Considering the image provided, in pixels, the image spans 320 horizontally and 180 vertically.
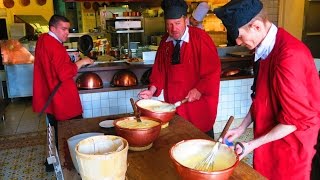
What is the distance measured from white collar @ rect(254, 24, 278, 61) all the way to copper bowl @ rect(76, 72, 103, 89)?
2602 millimetres

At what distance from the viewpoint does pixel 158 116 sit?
1836 millimetres

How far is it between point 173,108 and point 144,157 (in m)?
0.52

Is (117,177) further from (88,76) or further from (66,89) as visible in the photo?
(88,76)

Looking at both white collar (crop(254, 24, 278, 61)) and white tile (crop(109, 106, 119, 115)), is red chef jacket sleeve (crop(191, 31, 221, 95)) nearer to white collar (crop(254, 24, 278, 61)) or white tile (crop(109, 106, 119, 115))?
white collar (crop(254, 24, 278, 61))

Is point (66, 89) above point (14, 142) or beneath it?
above

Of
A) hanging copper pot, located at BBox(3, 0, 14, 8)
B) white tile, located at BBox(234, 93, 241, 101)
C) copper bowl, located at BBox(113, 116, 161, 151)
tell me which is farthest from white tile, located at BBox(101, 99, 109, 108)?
hanging copper pot, located at BBox(3, 0, 14, 8)

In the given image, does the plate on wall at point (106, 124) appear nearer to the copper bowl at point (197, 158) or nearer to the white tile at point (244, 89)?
the copper bowl at point (197, 158)

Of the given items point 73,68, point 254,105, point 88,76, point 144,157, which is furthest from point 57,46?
point 254,105

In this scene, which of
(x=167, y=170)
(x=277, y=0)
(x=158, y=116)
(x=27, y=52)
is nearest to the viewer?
(x=167, y=170)

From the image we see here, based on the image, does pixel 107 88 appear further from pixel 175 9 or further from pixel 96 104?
pixel 175 9

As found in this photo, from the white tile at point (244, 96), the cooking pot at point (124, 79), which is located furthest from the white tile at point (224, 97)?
the cooking pot at point (124, 79)

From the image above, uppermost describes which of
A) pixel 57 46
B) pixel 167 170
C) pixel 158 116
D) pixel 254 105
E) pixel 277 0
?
pixel 277 0

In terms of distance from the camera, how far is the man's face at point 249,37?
1.37 m

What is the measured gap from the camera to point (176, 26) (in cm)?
242
